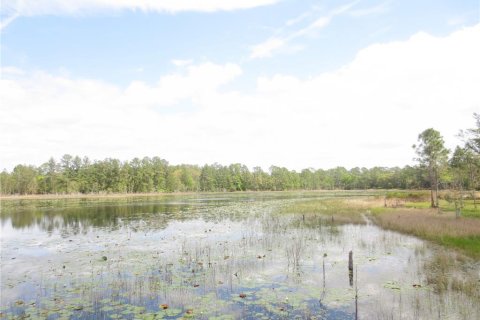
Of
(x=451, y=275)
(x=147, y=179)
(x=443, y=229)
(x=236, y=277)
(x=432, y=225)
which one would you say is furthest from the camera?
(x=147, y=179)

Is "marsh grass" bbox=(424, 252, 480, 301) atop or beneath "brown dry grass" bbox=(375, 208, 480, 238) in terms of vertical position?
beneath

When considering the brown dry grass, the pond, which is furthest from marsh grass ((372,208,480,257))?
the pond

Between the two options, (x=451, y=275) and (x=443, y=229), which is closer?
(x=451, y=275)

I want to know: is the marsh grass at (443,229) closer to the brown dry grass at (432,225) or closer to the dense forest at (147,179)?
the brown dry grass at (432,225)

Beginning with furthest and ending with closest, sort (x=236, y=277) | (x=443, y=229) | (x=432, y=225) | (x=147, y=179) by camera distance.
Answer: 1. (x=147, y=179)
2. (x=432, y=225)
3. (x=443, y=229)
4. (x=236, y=277)

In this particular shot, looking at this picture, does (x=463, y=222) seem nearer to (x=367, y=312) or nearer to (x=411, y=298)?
(x=411, y=298)

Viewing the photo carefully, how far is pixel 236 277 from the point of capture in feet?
49.3

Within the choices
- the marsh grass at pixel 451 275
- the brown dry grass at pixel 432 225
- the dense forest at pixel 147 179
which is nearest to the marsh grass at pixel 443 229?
the brown dry grass at pixel 432 225

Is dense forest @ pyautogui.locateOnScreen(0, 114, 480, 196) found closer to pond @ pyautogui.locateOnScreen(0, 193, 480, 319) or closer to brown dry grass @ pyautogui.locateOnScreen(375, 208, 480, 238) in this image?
brown dry grass @ pyautogui.locateOnScreen(375, 208, 480, 238)

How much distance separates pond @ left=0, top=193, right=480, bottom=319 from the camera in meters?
11.1

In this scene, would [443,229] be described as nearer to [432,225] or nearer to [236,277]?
[432,225]

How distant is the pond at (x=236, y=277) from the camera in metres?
11.1

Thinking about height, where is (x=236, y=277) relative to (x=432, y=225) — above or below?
below

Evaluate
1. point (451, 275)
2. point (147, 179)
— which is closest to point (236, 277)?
point (451, 275)
